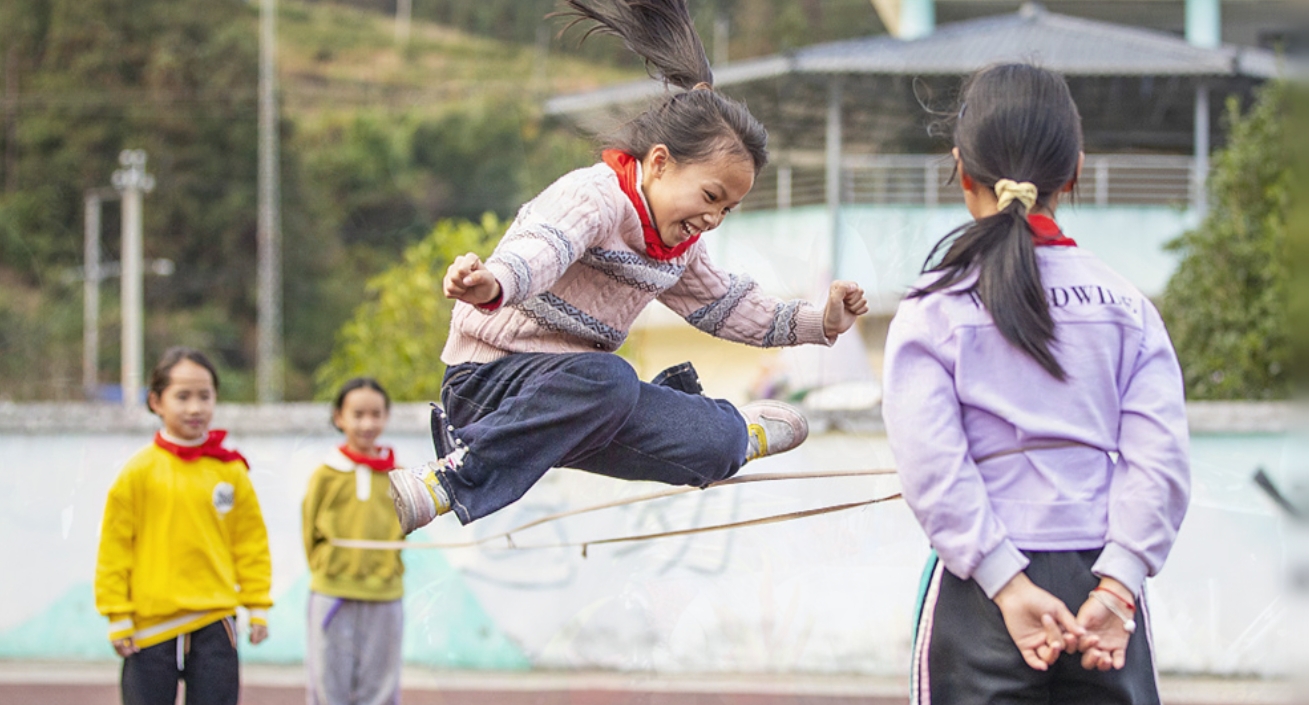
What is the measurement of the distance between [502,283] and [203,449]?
228 centimetres

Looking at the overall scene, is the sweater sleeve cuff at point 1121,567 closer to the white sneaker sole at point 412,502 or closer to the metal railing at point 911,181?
the white sneaker sole at point 412,502

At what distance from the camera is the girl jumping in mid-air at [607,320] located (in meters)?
2.65

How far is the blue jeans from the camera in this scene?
265 centimetres

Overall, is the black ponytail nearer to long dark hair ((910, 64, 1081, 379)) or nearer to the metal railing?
long dark hair ((910, 64, 1081, 379))

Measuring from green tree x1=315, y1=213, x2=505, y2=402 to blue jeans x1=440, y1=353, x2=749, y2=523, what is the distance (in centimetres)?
594

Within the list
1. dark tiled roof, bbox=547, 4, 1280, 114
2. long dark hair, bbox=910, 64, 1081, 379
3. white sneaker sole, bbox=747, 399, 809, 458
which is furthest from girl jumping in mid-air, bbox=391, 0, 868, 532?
dark tiled roof, bbox=547, 4, 1280, 114

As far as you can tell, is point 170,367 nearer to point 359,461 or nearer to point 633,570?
point 359,461

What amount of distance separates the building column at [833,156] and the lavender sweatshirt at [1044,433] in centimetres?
1085

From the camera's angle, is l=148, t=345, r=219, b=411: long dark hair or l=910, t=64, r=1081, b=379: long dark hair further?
l=148, t=345, r=219, b=411: long dark hair

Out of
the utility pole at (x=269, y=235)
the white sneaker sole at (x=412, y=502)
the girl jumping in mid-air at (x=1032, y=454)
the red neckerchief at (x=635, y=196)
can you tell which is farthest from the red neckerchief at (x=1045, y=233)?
the utility pole at (x=269, y=235)

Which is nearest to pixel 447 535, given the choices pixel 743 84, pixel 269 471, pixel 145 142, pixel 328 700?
pixel 269 471

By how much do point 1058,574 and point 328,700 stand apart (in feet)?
12.2

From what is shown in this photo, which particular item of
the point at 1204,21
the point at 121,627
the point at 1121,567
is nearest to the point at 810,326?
the point at 1121,567

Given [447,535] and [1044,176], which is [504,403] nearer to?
[1044,176]
